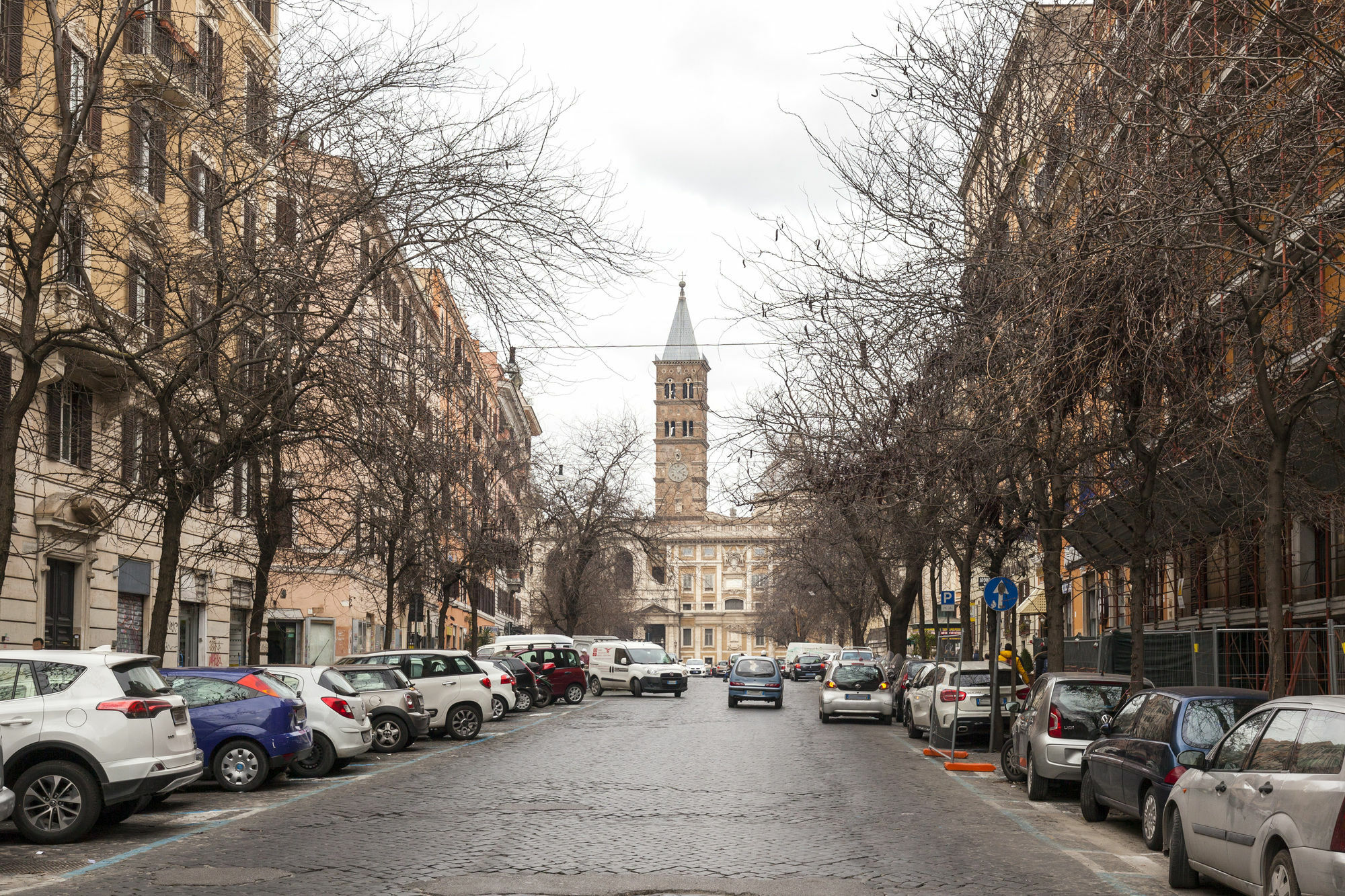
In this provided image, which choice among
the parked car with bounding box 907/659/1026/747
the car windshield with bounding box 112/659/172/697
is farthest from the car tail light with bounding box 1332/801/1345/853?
the parked car with bounding box 907/659/1026/747

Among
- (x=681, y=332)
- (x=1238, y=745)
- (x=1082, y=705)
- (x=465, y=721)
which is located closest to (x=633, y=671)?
(x=465, y=721)

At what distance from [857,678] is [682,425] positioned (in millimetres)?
123753

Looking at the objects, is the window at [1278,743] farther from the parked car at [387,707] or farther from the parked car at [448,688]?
the parked car at [448,688]

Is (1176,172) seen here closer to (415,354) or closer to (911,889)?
(911,889)

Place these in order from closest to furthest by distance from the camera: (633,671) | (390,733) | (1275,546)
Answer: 1. (1275,546)
2. (390,733)
3. (633,671)

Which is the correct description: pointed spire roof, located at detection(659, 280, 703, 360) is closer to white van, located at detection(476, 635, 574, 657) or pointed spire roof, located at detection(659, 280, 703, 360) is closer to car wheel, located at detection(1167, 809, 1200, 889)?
white van, located at detection(476, 635, 574, 657)

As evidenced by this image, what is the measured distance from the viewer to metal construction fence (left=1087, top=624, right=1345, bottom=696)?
21.8m

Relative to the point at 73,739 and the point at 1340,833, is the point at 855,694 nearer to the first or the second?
the point at 73,739

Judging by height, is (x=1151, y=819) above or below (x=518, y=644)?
below

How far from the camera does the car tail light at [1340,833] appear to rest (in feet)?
25.1

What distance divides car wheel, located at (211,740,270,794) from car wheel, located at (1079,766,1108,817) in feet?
29.9

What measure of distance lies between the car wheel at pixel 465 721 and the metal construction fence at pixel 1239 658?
1246 centimetres

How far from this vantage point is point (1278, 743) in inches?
363

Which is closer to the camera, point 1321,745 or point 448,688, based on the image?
point 1321,745
